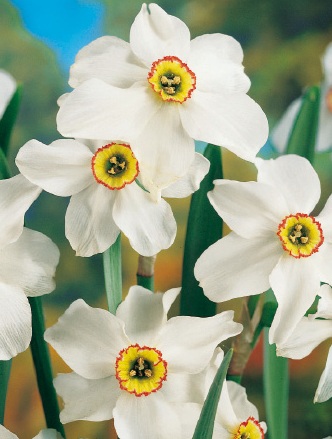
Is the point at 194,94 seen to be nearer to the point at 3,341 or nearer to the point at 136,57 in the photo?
the point at 136,57

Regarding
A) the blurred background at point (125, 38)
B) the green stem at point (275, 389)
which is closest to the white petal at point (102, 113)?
the green stem at point (275, 389)

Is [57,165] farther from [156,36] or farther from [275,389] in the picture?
[275,389]

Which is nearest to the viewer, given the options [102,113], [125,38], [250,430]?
[102,113]

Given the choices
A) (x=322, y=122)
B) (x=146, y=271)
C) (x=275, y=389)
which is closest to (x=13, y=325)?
(x=146, y=271)

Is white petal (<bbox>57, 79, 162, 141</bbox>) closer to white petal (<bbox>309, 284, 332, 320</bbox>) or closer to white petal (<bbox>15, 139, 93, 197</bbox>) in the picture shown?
white petal (<bbox>15, 139, 93, 197</bbox>)

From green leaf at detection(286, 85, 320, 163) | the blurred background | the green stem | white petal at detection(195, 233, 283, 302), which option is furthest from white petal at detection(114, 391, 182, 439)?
the blurred background

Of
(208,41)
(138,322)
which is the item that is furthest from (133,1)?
(138,322)

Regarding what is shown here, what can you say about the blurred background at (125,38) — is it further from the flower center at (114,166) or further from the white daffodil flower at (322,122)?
the flower center at (114,166)
